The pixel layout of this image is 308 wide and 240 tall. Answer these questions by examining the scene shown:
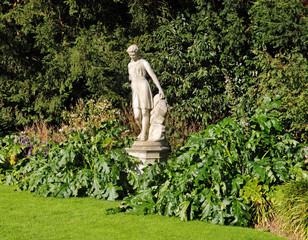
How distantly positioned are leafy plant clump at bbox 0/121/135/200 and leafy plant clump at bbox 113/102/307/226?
1.76ft

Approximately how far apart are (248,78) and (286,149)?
205 inches

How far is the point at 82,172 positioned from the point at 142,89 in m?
1.90

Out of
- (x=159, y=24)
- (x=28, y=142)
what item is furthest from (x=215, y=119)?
(x=28, y=142)

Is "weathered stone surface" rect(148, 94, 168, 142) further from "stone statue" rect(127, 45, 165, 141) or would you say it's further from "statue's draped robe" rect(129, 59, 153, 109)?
"statue's draped robe" rect(129, 59, 153, 109)

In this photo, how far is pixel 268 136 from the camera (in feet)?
19.6

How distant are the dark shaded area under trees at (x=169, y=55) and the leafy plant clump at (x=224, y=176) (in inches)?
106

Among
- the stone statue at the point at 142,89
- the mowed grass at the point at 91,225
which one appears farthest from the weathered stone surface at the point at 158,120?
the mowed grass at the point at 91,225

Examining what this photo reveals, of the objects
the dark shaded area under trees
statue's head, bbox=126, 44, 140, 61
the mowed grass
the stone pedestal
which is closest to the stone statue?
statue's head, bbox=126, 44, 140, 61

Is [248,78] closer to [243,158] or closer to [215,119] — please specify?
[215,119]

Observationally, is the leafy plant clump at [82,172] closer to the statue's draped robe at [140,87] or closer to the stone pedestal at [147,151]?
the stone pedestal at [147,151]

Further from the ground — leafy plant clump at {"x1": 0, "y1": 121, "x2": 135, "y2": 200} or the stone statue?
the stone statue

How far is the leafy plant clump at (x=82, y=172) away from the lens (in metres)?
6.59

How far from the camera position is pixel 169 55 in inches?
457

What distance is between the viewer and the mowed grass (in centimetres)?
486
